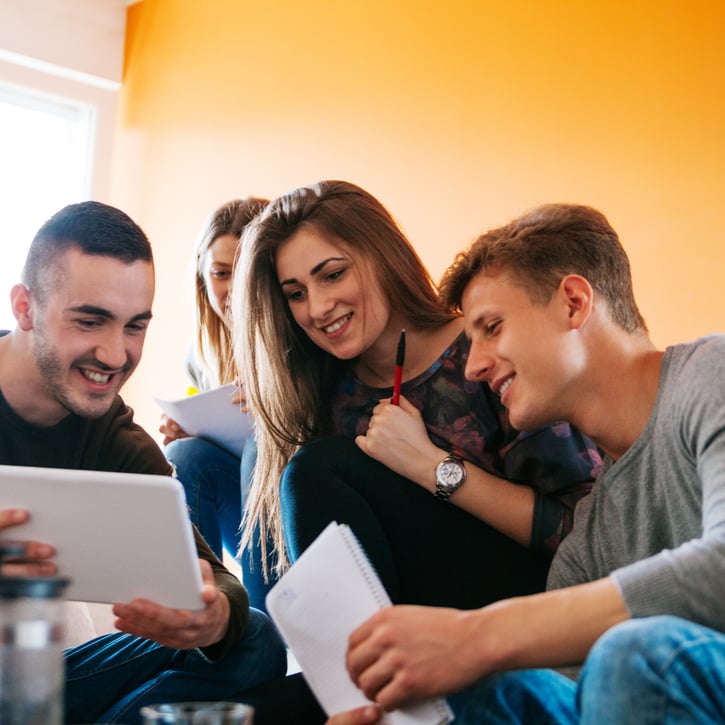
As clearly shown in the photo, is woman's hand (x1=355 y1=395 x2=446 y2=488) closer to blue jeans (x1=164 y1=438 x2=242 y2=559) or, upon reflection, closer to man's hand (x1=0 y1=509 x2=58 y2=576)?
man's hand (x1=0 y1=509 x2=58 y2=576)

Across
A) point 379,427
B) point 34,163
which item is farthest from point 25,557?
point 34,163

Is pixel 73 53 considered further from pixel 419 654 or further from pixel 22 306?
pixel 419 654

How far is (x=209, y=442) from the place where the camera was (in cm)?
232

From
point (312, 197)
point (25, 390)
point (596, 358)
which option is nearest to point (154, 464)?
point (25, 390)

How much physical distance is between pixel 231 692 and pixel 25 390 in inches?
20.8

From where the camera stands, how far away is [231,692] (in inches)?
55.2

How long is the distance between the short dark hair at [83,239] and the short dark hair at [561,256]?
0.53 meters

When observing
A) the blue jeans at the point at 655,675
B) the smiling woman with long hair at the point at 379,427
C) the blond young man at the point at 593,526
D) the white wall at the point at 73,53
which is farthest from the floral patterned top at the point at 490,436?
the white wall at the point at 73,53

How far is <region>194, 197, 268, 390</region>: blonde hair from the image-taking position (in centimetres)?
254

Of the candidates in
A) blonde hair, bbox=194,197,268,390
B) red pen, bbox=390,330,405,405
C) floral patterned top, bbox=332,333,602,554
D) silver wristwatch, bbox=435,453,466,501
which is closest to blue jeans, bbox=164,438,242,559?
blonde hair, bbox=194,197,268,390

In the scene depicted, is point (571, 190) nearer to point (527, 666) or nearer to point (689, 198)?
point (689, 198)

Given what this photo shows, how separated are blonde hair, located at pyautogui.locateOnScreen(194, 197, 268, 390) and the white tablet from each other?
4.56ft

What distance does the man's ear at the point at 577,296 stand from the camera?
1.34 metres

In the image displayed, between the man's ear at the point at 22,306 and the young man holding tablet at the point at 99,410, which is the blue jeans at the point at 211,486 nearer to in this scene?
the young man holding tablet at the point at 99,410
